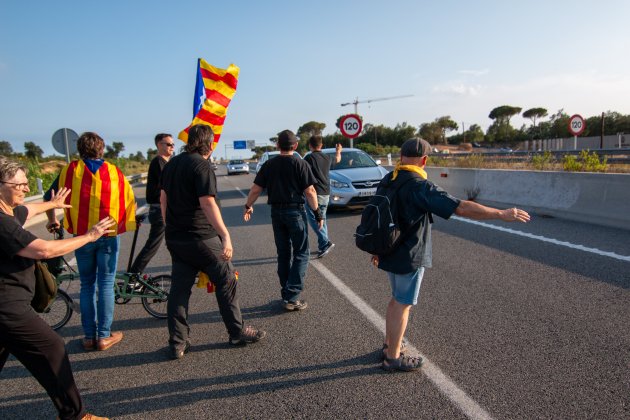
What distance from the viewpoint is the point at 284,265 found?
509 cm

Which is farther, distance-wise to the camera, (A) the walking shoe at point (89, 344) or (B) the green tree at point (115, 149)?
(B) the green tree at point (115, 149)

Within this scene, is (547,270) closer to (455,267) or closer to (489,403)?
(455,267)

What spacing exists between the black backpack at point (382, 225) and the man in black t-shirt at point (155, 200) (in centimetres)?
312

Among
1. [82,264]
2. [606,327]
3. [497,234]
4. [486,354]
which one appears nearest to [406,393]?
[486,354]

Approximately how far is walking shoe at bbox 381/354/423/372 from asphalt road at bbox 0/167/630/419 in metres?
0.05

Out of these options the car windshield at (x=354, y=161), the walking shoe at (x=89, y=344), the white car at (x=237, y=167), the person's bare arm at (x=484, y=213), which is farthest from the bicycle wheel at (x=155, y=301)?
the white car at (x=237, y=167)

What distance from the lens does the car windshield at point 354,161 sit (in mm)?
12180

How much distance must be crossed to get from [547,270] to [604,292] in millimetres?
947

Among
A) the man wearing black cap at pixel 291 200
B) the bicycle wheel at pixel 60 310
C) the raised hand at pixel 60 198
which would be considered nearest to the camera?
the raised hand at pixel 60 198

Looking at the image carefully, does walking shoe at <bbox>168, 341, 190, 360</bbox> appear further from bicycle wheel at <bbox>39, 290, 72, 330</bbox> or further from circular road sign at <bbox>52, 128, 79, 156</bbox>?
circular road sign at <bbox>52, 128, 79, 156</bbox>

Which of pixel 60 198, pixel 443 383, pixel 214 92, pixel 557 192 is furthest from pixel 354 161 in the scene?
pixel 443 383

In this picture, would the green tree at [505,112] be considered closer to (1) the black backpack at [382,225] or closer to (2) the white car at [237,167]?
(2) the white car at [237,167]

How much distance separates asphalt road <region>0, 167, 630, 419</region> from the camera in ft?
10.0

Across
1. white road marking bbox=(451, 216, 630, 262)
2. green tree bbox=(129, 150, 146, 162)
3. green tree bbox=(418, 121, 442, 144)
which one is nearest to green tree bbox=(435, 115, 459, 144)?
green tree bbox=(418, 121, 442, 144)
